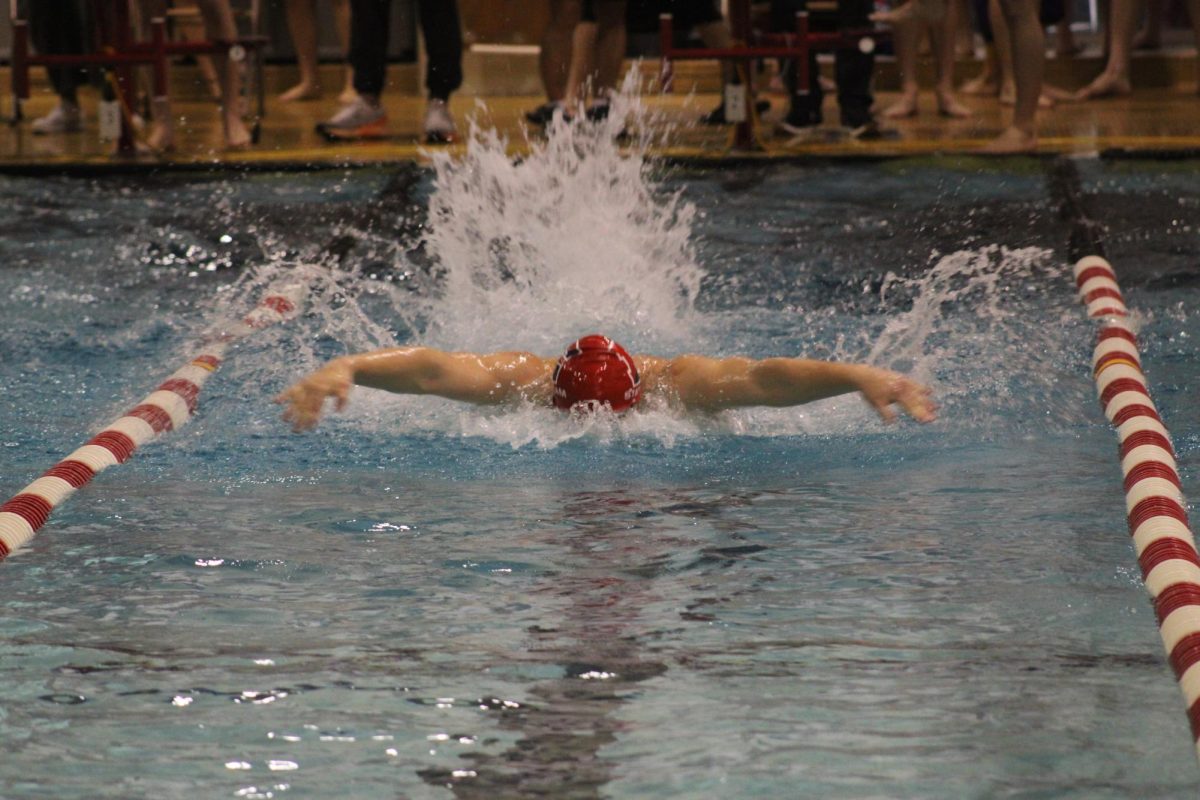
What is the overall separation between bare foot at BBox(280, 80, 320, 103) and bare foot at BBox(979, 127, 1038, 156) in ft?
12.3

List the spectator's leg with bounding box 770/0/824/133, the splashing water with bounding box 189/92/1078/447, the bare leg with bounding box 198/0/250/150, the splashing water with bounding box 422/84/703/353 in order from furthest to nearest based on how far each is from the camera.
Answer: the spectator's leg with bounding box 770/0/824/133
the bare leg with bounding box 198/0/250/150
the splashing water with bounding box 422/84/703/353
the splashing water with bounding box 189/92/1078/447

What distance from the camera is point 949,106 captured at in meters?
7.45

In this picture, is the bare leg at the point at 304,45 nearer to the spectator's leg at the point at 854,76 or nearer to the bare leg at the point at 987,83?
the spectator's leg at the point at 854,76

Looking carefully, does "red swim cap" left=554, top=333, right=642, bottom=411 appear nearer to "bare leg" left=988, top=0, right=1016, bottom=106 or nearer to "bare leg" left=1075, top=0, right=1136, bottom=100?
"bare leg" left=988, top=0, right=1016, bottom=106

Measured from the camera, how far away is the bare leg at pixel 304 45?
305 inches

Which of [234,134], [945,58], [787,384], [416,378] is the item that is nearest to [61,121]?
[234,134]

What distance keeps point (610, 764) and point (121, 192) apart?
5041 millimetres

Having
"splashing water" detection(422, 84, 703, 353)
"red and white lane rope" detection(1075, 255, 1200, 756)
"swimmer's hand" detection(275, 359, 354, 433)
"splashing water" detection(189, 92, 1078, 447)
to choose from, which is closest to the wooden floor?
"splashing water" detection(422, 84, 703, 353)

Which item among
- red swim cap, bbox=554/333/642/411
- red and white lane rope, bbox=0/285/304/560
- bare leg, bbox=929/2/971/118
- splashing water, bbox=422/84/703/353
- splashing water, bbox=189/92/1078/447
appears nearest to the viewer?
red and white lane rope, bbox=0/285/304/560

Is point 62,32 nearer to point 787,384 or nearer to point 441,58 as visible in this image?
point 441,58

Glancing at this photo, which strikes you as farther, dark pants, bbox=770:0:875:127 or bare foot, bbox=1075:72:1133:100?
bare foot, bbox=1075:72:1133:100

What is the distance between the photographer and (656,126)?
23.5 ft

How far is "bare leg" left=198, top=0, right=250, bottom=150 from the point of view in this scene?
270 inches

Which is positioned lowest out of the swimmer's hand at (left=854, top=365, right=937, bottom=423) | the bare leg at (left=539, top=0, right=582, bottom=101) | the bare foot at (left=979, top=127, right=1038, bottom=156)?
the swimmer's hand at (left=854, top=365, right=937, bottom=423)
